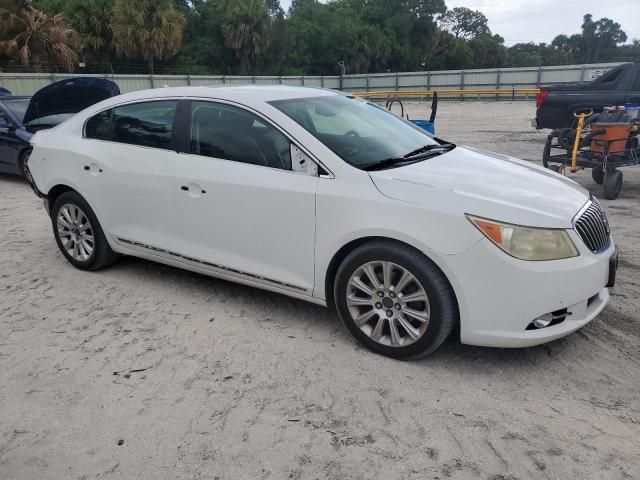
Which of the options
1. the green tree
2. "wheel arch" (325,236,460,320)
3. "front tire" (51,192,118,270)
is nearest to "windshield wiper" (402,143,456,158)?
"wheel arch" (325,236,460,320)

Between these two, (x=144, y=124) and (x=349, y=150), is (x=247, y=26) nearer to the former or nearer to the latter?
Answer: (x=144, y=124)

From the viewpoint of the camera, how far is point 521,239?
2.93 metres

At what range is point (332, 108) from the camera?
4.17 metres

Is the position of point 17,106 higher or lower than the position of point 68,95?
lower

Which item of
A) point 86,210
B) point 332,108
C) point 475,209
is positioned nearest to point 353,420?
point 475,209

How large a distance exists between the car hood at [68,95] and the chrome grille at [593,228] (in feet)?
20.0

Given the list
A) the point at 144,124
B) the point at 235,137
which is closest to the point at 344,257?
the point at 235,137

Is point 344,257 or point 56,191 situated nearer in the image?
point 344,257

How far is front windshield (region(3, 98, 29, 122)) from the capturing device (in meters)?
8.77

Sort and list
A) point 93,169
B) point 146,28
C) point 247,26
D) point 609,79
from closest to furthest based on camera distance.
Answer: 1. point 93,169
2. point 609,79
3. point 146,28
4. point 247,26

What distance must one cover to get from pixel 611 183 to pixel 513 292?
18.0ft

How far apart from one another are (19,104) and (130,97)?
578 cm

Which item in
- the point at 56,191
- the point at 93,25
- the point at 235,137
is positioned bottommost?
the point at 56,191

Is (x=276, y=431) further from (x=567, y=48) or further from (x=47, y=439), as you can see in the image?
(x=567, y=48)
